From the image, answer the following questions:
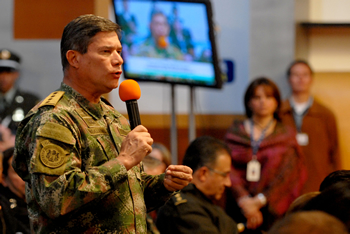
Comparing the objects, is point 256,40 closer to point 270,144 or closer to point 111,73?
point 270,144

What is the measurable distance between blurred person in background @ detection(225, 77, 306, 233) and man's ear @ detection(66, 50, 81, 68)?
86.7 inches

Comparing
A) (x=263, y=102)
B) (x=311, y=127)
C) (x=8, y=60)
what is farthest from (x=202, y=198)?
(x=8, y=60)

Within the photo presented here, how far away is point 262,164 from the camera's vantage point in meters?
3.90

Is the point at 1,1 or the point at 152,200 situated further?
the point at 1,1

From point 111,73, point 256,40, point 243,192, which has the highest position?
point 256,40

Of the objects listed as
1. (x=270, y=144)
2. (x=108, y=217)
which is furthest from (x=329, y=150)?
(x=108, y=217)

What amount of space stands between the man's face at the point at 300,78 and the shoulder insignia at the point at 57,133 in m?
3.26

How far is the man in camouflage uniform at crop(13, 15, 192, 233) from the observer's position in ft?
5.23

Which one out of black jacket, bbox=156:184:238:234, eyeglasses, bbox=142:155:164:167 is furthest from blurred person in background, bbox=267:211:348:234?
eyeglasses, bbox=142:155:164:167

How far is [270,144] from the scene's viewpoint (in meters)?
3.91

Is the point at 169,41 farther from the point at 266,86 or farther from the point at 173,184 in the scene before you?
the point at 173,184

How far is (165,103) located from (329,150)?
180cm

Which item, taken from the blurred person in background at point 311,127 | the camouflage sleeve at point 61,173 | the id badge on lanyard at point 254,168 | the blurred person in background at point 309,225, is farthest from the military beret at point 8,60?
the blurred person in background at point 309,225

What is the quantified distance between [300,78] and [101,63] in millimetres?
3108
